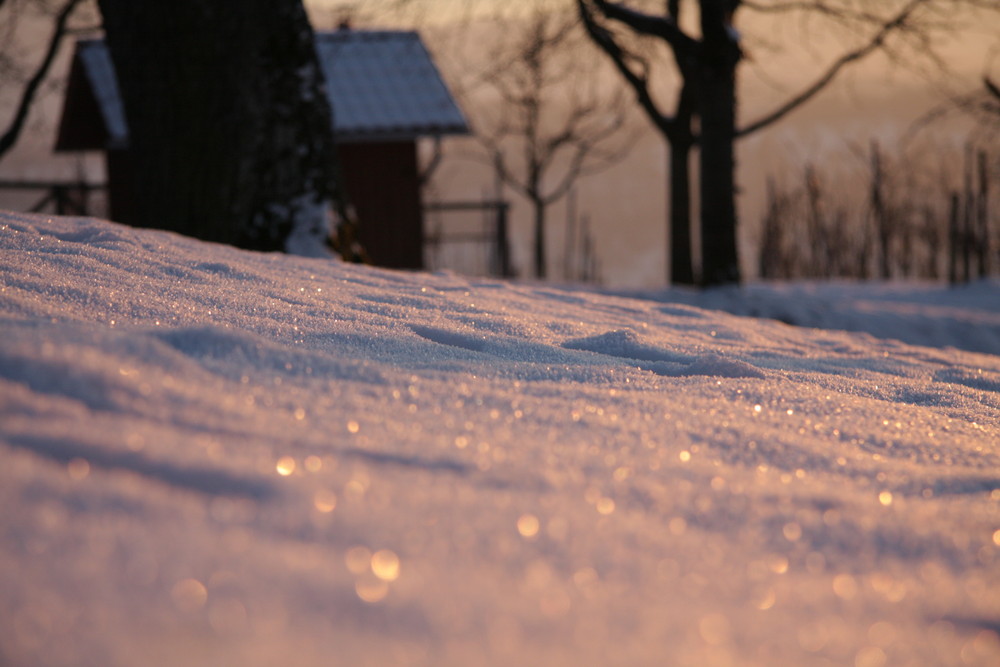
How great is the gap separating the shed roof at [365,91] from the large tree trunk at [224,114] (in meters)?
8.21

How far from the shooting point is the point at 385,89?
575 inches

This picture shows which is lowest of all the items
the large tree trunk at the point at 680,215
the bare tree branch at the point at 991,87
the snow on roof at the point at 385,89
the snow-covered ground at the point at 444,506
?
the snow-covered ground at the point at 444,506

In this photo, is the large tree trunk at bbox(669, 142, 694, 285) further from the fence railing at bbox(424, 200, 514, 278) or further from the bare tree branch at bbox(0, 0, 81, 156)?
the bare tree branch at bbox(0, 0, 81, 156)

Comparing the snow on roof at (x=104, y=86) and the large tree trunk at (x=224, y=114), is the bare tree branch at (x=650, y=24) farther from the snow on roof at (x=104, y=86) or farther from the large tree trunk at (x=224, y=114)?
the snow on roof at (x=104, y=86)

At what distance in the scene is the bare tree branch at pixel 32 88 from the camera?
1382cm

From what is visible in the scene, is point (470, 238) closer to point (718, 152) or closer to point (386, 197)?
point (386, 197)

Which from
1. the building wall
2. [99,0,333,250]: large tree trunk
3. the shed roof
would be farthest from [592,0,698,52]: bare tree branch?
the building wall

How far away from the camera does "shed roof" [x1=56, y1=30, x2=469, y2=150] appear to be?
45.0 ft

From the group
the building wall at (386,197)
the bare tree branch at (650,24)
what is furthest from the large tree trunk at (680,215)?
the building wall at (386,197)

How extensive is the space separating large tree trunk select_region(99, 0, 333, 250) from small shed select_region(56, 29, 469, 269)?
8800 mm

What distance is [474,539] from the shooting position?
3.19 ft

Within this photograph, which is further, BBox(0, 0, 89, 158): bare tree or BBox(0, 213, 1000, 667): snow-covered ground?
BBox(0, 0, 89, 158): bare tree

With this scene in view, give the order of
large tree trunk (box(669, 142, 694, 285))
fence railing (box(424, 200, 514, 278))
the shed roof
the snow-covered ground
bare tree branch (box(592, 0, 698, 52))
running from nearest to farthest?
1. the snow-covered ground
2. bare tree branch (box(592, 0, 698, 52))
3. large tree trunk (box(669, 142, 694, 285))
4. the shed roof
5. fence railing (box(424, 200, 514, 278))

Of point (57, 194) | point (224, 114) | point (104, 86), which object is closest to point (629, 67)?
Result: point (224, 114)
